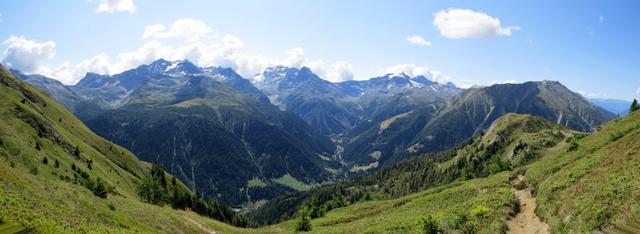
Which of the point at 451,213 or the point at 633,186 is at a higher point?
the point at 633,186

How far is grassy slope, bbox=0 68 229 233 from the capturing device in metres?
37.2

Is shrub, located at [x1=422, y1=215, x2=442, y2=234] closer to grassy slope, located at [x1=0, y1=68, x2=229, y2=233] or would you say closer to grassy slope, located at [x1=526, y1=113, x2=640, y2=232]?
grassy slope, located at [x1=526, y1=113, x2=640, y2=232]

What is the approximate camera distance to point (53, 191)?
167 feet

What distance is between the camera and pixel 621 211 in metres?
32.6

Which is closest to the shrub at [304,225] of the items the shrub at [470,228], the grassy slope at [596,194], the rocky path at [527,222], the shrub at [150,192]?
the rocky path at [527,222]

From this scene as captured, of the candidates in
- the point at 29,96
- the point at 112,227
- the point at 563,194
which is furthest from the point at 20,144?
the point at 563,194

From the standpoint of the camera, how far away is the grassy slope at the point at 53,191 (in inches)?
1464

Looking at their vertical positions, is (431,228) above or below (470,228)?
below

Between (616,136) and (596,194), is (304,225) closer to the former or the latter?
(596,194)

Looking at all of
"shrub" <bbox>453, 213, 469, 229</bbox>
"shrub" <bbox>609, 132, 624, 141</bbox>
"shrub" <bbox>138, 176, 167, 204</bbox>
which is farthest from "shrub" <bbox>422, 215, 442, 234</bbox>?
"shrub" <bbox>138, 176, 167, 204</bbox>

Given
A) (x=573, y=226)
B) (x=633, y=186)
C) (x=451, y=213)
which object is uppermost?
(x=633, y=186)

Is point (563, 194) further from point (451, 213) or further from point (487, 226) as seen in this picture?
point (451, 213)

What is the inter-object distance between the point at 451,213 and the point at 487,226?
27.9 feet

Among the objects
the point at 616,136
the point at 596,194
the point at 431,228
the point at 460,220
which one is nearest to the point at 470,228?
the point at 460,220
